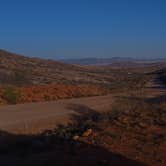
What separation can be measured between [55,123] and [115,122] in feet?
13.7

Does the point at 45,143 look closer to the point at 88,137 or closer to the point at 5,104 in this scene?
the point at 88,137

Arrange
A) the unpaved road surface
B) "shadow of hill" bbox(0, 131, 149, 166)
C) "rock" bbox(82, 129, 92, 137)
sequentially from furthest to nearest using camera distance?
the unpaved road surface, "rock" bbox(82, 129, 92, 137), "shadow of hill" bbox(0, 131, 149, 166)

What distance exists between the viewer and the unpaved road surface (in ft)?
66.6

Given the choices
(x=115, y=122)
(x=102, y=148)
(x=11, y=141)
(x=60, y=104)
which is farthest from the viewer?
(x=60, y=104)

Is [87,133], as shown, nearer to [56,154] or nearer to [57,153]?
[57,153]

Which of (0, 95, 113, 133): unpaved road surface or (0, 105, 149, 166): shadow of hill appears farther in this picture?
(0, 95, 113, 133): unpaved road surface

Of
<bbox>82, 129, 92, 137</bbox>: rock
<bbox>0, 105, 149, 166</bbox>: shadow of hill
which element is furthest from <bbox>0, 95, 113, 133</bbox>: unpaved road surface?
<bbox>82, 129, 92, 137</bbox>: rock

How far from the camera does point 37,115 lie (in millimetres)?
23516

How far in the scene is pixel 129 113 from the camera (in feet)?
68.7

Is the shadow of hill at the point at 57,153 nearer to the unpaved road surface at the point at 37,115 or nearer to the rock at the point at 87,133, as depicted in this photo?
the rock at the point at 87,133

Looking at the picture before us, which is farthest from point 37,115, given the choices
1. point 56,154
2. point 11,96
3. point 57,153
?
point 56,154

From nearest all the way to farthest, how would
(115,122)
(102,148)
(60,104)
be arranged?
(102,148)
(115,122)
(60,104)

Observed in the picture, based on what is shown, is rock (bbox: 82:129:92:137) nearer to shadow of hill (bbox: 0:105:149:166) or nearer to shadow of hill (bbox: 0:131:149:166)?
shadow of hill (bbox: 0:105:149:166)

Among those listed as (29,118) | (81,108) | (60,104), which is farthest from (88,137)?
(60,104)
